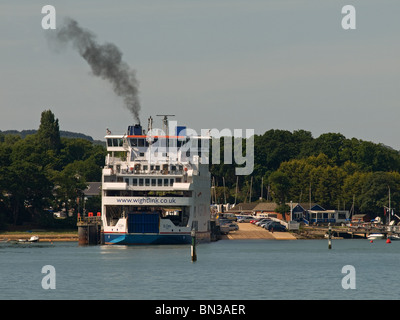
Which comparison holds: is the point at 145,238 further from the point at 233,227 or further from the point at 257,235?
the point at 233,227

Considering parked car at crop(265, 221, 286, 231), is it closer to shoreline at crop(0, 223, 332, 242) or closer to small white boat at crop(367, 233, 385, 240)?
shoreline at crop(0, 223, 332, 242)

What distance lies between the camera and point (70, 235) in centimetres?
15350

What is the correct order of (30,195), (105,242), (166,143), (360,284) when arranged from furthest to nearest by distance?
(30,195) < (166,143) < (105,242) < (360,284)

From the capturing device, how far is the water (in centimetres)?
7144

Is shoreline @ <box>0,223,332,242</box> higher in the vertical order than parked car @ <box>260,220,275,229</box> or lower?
lower

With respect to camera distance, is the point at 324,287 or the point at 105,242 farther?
the point at 105,242

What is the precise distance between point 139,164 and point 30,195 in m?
53.8

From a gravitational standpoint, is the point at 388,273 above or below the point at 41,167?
below

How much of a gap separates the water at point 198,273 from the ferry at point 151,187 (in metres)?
2.05

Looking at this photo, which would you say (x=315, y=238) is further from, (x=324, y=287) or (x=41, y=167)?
(x=324, y=287)

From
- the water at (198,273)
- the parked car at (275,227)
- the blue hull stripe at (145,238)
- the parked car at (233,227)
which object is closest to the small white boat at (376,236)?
the parked car at (275,227)

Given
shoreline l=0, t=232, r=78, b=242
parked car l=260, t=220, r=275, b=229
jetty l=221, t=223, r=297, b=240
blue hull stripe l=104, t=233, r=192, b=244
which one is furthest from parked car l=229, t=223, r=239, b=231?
blue hull stripe l=104, t=233, r=192, b=244

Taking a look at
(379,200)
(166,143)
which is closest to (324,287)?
(166,143)

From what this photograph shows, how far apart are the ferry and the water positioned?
2051mm
